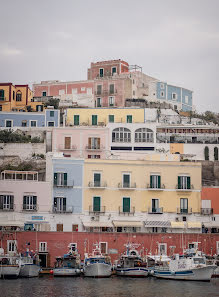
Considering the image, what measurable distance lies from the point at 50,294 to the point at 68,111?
3801 centimetres

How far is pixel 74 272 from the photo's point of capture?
5297cm

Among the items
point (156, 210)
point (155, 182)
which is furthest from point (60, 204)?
point (155, 182)

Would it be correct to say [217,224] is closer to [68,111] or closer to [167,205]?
[167,205]

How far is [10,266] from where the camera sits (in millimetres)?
50750

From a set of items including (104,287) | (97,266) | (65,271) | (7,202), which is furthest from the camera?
(7,202)

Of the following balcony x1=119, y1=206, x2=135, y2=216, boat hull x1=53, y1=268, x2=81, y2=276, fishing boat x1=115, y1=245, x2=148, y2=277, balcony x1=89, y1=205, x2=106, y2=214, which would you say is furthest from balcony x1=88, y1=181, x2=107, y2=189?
boat hull x1=53, y1=268, x2=81, y2=276

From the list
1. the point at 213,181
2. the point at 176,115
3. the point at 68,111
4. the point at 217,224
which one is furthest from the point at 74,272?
the point at 176,115

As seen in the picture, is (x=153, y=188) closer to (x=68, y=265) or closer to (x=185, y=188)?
(x=185, y=188)

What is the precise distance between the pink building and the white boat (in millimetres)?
21415

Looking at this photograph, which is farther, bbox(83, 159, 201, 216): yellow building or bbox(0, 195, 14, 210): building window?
bbox(83, 159, 201, 216): yellow building

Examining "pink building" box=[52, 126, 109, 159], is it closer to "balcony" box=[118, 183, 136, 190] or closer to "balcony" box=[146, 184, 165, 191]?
"balcony" box=[118, 183, 136, 190]

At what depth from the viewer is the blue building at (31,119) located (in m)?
78.8

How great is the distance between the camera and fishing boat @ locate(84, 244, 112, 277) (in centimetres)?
5212

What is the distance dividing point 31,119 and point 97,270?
31.6 m
